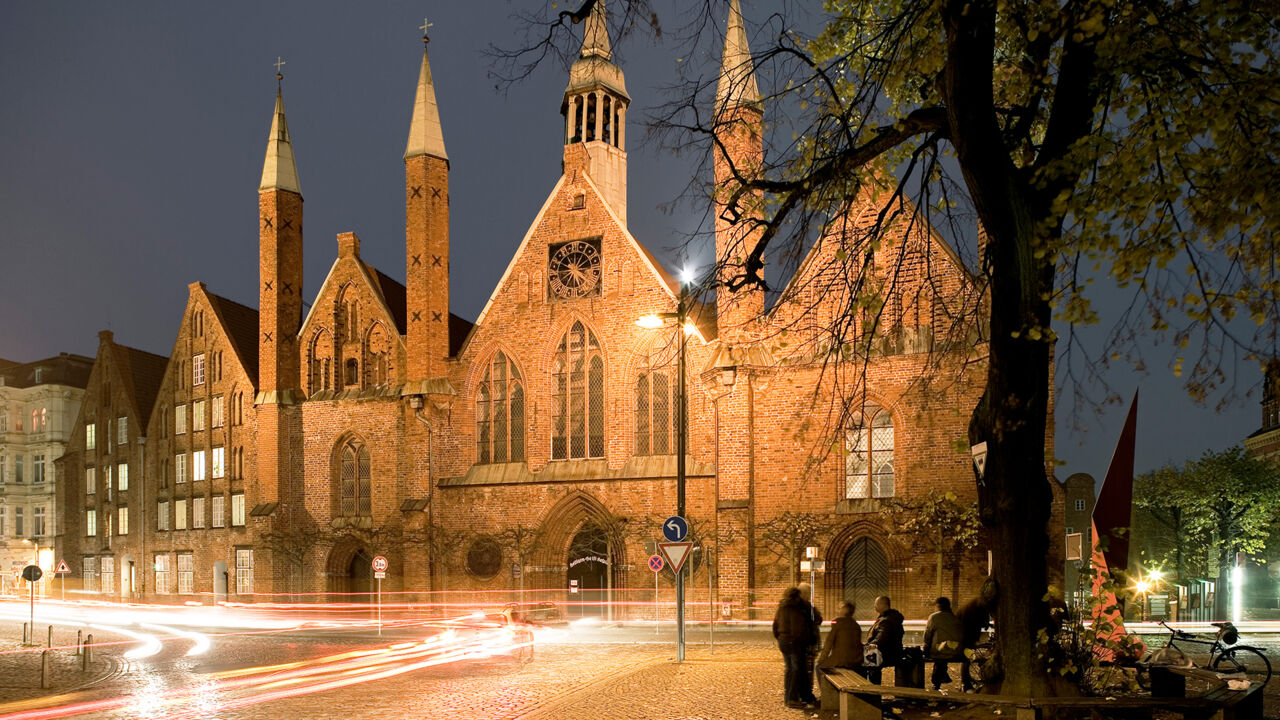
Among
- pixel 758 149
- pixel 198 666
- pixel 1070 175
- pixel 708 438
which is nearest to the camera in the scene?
pixel 1070 175

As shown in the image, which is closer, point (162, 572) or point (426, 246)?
A: point (426, 246)

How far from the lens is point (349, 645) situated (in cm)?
2633

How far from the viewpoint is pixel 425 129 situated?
38312 millimetres

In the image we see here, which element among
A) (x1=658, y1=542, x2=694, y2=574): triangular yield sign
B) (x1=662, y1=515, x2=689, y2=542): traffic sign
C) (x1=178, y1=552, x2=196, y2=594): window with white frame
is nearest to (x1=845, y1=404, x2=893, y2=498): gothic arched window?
(x1=662, y1=515, x2=689, y2=542): traffic sign

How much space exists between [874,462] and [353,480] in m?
18.1

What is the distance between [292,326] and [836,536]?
21044 mm

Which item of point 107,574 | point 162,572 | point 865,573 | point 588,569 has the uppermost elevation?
point 865,573

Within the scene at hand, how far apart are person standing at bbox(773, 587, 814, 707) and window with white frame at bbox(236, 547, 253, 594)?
103 ft

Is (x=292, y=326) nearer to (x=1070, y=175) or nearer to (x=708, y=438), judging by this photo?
(x=708, y=438)

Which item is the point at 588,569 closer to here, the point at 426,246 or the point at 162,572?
the point at 426,246

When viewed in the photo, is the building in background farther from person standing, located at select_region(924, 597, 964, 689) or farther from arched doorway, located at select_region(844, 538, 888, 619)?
person standing, located at select_region(924, 597, 964, 689)

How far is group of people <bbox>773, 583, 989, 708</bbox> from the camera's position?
13.6 meters

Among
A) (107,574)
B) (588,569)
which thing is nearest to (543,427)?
(588,569)

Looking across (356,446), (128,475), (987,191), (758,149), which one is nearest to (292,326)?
(356,446)
